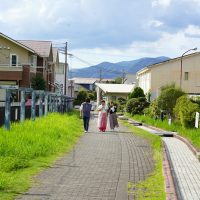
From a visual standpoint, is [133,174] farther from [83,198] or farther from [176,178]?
[83,198]

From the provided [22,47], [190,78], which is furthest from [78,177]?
[190,78]

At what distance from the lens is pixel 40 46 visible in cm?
5706

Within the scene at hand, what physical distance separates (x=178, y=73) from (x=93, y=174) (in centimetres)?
4655

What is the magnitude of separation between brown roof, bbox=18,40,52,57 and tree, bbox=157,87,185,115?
25.9 m

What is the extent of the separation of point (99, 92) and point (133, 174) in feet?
258

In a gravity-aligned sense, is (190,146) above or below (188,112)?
below

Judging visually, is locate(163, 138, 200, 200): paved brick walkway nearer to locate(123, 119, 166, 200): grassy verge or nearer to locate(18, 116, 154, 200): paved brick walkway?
locate(123, 119, 166, 200): grassy verge

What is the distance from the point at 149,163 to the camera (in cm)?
1305

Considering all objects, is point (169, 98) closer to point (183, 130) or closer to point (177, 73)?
point (183, 130)

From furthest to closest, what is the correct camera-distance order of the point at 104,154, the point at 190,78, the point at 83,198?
the point at 190,78
the point at 104,154
the point at 83,198

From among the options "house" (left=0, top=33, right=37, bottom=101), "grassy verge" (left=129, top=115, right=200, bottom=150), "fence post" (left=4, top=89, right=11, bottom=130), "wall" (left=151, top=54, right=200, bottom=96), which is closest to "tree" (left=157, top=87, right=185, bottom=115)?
"grassy verge" (left=129, top=115, right=200, bottom=150)

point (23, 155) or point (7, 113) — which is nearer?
point (23, 155)

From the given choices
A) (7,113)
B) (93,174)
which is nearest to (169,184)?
(93,174)

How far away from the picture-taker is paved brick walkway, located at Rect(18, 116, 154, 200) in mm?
8578
